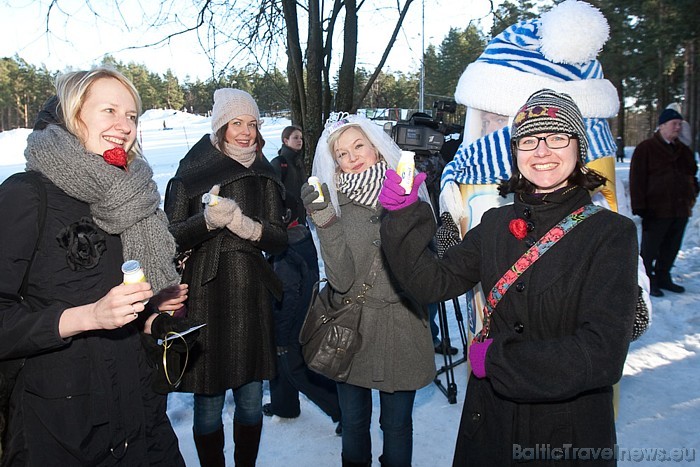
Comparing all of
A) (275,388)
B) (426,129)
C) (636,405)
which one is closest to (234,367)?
(275,388)

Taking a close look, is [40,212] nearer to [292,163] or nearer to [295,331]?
[295,331]

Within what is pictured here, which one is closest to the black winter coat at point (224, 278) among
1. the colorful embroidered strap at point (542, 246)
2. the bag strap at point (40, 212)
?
the bag strap at point (40, 212)

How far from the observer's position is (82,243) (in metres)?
1.64

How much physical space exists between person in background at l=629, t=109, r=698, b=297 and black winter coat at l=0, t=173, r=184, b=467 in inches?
223

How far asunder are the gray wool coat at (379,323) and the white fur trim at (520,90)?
2.26 ft

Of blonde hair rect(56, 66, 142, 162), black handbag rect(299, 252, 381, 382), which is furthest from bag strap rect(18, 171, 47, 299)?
black handbag rect(299, 252, 381, 382)

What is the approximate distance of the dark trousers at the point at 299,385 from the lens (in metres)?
3.36

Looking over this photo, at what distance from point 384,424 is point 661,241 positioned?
482 centimetres

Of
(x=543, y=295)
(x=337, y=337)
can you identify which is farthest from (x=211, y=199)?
(x=543, y=295)

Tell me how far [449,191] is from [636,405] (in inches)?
87.3

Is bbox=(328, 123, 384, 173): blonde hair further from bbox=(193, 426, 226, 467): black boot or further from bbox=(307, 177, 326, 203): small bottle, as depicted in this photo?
bbox=(193, 426, 226, 467): black boot

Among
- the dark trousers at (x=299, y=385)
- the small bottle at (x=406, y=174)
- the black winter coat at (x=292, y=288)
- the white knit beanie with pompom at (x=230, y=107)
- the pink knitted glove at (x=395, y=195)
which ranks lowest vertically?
the dark trousers at (x=299, y=385)

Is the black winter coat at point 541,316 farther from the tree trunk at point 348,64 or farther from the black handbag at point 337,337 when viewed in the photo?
the tree trunk at point 348,64

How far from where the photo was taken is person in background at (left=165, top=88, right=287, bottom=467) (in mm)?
2561
